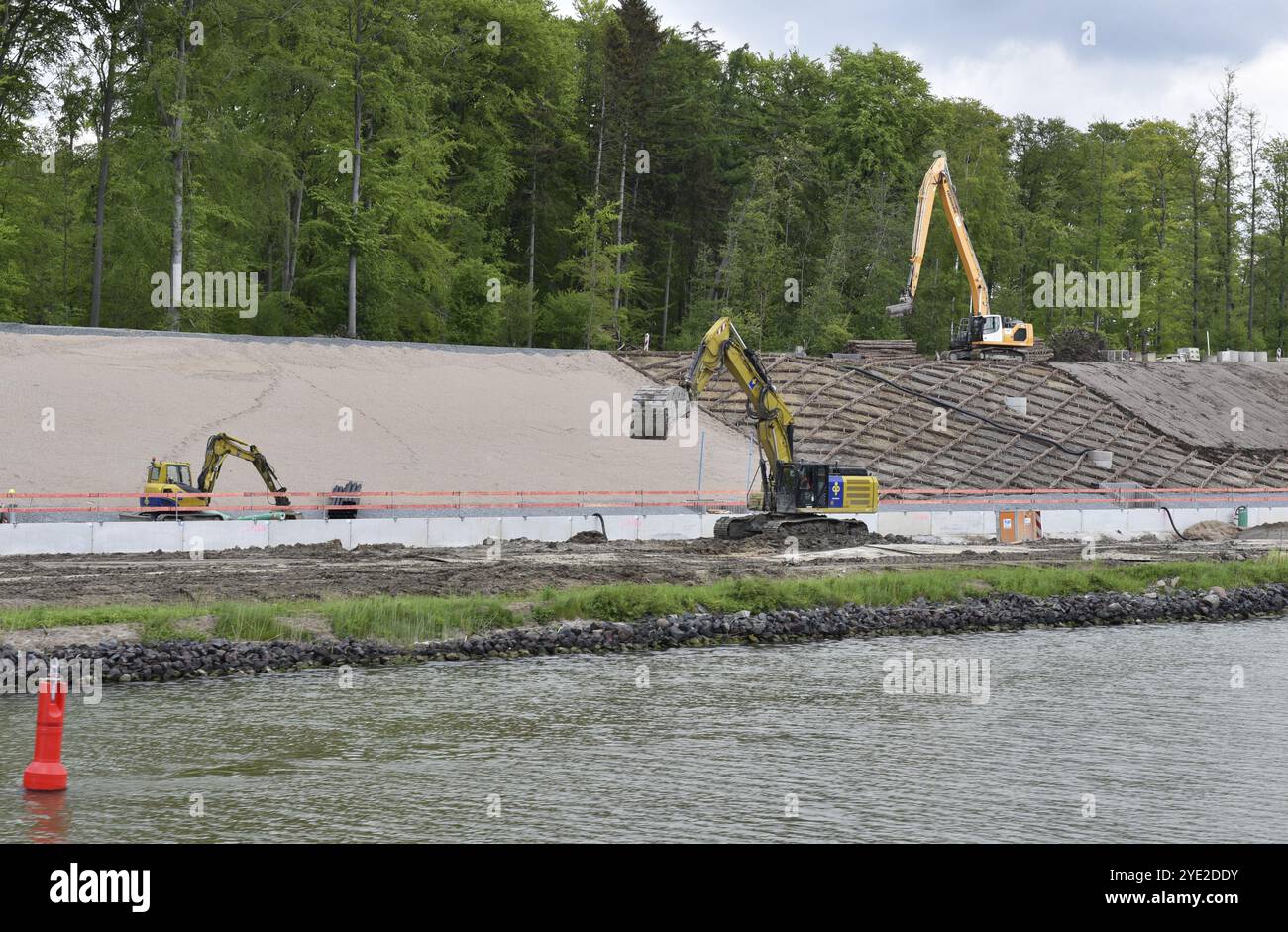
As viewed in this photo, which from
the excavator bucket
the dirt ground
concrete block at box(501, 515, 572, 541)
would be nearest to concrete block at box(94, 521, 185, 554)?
the dirt ground

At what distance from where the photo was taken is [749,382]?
35.0 metres

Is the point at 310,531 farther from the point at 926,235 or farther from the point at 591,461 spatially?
the point at 926,235

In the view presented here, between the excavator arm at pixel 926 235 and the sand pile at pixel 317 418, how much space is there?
34.1 ft

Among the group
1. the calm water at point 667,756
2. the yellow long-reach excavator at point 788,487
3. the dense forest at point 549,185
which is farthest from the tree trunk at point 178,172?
the calm water at point 667,756

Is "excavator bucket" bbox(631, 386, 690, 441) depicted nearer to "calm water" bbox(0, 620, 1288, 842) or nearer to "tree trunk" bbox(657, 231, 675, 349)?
"calm water" bbox(0, 620, 1288, 842)

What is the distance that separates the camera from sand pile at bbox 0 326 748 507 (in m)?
38.7

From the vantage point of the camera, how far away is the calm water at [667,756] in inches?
534

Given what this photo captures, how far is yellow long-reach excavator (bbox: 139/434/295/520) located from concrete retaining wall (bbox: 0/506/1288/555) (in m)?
1.17

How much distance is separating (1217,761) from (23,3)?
49767 mm

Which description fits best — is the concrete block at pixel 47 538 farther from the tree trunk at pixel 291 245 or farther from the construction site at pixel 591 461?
the tree trunk at pixel 291 245

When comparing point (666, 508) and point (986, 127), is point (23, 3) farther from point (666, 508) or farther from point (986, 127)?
point (986, 127)

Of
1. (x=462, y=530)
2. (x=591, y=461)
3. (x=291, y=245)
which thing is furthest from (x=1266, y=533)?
(x=291, y=245)
